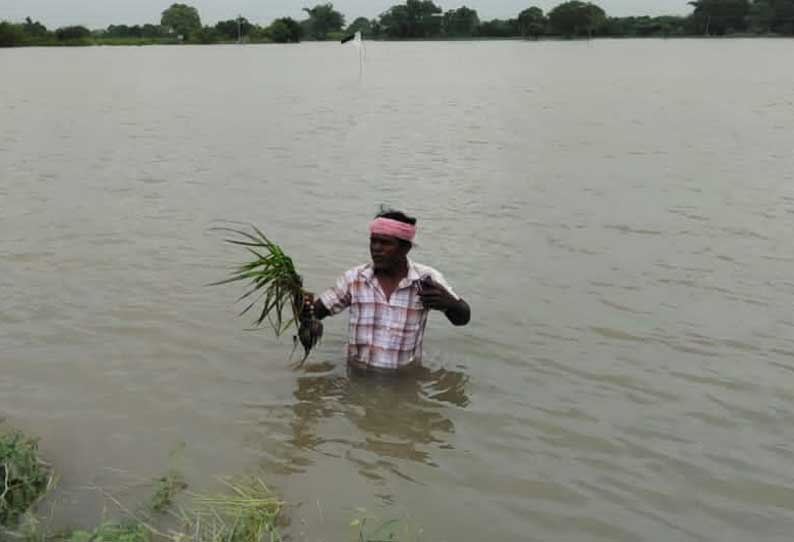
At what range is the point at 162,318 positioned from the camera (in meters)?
6.87

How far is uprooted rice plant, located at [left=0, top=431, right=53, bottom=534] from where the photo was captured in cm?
378

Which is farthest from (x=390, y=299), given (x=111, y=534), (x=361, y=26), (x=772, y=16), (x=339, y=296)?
(x=772, y=16)

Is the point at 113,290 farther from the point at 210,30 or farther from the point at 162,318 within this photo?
the point at 210,30

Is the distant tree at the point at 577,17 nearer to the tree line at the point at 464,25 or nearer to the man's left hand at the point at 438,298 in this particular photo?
the tree line at the point at 464,25

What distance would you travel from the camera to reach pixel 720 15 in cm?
10031

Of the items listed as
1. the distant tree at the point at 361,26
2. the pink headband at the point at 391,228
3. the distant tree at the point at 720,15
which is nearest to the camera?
the pink headband at the point at 391,228

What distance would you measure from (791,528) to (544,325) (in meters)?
2.89

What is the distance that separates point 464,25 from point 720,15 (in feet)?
92.9

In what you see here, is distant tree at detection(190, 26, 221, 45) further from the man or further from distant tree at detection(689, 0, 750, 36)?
the man

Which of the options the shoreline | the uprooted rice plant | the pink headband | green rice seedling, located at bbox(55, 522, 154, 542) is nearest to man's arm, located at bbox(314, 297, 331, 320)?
the pink headband

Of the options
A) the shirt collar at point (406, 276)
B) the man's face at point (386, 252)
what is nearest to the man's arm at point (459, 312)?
the shirt collar at point (406, 276)

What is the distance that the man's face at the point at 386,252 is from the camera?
196 inches

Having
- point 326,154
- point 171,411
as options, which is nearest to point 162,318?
point 171,411

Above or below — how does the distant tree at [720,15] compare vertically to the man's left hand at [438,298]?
above
